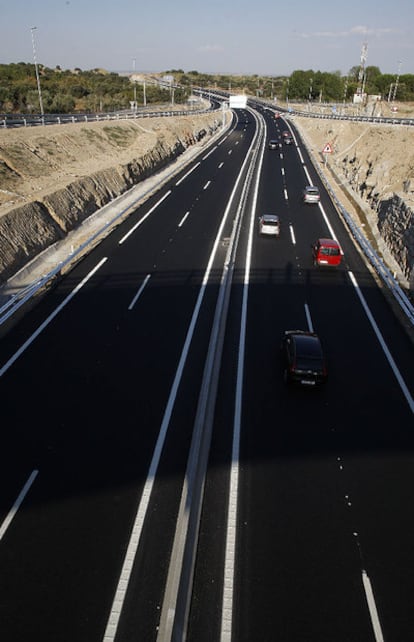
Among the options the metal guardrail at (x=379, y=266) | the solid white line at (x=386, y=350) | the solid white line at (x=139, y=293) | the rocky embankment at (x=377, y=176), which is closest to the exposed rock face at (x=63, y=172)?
the solid white line at (x=139, y=293)

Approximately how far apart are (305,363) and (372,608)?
27.0 ft

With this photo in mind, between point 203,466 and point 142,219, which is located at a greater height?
point 142,219

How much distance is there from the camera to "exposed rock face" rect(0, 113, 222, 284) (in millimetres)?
29219

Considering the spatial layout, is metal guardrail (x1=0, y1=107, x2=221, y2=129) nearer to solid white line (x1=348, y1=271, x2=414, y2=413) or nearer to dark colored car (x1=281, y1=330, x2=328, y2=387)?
solid white line (x1=348, y1=271, x2=414, y2=413)

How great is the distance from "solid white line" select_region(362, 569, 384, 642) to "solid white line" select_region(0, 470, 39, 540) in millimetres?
8718

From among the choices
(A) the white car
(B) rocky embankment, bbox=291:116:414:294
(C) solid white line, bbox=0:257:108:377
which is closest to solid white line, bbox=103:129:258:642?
(C) solid white line, bbox=0:257:108:377

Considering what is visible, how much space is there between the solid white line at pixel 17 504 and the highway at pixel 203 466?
0.16ft

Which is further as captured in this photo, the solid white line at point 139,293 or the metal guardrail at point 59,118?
the metal guardrail at point 59,118

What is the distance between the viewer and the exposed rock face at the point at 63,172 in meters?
29.2

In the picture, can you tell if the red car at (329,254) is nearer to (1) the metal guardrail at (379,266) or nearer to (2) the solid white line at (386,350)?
(2) the solid white line at (386,350)

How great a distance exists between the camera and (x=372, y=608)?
9625 mm

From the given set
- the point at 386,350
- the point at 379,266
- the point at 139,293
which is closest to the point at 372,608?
the point at 386,350

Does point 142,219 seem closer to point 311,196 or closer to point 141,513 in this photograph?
point 311,196

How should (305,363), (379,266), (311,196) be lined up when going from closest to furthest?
(305,363) < (379,266) < (311,196)
